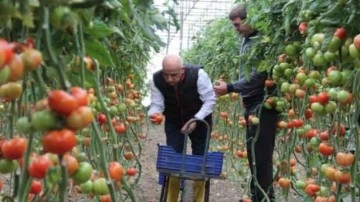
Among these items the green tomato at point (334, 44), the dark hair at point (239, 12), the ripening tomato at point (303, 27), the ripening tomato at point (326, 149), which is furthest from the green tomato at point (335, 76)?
the dark hair at point (239, 12)

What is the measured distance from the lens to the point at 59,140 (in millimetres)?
622

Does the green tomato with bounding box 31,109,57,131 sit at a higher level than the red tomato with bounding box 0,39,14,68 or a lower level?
lower

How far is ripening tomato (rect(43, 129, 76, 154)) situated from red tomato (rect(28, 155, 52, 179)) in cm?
7

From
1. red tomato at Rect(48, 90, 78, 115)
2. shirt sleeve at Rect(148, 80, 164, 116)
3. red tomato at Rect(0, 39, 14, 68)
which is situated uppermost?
red tomato at Rect(0, 39, 14, 68)

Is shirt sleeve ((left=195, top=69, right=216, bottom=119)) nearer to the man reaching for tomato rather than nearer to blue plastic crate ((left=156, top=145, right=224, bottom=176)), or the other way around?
the man reaching for tomato

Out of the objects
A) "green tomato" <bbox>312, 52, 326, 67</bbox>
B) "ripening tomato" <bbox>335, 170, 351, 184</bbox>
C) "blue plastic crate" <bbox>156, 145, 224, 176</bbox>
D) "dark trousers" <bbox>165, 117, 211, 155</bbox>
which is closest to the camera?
"ripening tomato" <bbox>335, 170, 351, 184</bbox>

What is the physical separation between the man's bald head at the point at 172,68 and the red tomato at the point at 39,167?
2.54m

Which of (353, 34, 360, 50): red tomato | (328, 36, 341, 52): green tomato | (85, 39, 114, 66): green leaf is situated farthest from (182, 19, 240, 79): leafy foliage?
(85, 39, 114, 66): green leaf

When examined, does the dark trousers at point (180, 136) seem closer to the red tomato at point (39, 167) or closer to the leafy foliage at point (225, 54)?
the leafy foliage at point (225, 54)

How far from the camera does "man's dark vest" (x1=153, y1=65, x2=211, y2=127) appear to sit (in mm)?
3395

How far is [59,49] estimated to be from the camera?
3.04 ft

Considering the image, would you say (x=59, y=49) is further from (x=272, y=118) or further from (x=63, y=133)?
(x=272, y=118)

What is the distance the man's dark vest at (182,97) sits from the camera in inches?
134

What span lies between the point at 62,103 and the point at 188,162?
2.26 m
